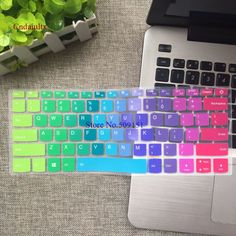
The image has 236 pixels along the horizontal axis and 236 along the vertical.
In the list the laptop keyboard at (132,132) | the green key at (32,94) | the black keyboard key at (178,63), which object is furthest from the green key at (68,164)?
the black keyboard key at (178,63)

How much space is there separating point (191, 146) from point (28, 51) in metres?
0.27

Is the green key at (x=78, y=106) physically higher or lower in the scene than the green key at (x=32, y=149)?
higher

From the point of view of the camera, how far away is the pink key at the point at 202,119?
0.56 meters

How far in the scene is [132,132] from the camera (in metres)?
0.57

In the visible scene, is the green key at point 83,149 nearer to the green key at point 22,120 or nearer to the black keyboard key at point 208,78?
the green key at point 22,120

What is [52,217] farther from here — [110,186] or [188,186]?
[188,186]

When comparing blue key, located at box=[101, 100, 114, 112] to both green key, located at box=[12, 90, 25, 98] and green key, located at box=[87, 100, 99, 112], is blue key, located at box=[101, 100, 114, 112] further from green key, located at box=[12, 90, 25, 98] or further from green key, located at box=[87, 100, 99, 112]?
green key, located at box=[12, 90, 25, 98]

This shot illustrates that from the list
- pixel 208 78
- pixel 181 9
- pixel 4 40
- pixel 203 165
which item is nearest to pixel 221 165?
pixel 203 165

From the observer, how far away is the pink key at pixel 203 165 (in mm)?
564

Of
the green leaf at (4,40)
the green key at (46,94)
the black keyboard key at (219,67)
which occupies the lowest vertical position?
the green key at (46,94)

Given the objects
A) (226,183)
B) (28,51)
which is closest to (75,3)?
(28,51)

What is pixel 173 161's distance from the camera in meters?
0.56

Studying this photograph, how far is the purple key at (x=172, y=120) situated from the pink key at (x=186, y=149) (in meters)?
0.03

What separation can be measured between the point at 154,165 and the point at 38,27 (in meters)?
0.25
